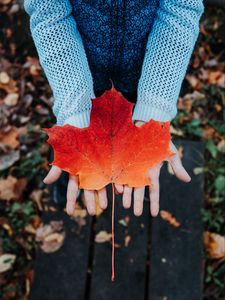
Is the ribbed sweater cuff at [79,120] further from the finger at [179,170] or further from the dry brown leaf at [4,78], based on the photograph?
the dry brown leaf at [4,78]

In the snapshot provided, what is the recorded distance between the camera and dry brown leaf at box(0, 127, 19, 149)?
2045 millimetres

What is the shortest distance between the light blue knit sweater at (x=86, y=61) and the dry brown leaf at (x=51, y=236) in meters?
0.64

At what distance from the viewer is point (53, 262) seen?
167 cm

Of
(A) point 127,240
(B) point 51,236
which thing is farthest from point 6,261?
(A) point 127,240

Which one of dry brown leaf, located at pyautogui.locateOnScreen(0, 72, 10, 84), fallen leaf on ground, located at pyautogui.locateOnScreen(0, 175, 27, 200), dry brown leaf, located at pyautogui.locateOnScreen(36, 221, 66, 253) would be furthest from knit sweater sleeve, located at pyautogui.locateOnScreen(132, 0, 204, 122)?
dry brown leaf, located at pyautogui.locateOnScreen(0, 72, 10, 84)

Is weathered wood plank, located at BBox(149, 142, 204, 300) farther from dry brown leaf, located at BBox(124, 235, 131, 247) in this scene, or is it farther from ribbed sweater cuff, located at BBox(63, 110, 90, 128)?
ribbed sweater cuff, located at BBox(63, 110, 90, 128)

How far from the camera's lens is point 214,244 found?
181 cm

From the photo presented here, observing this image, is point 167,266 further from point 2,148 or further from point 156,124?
point 2,148

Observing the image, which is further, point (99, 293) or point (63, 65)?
point (99, 293)

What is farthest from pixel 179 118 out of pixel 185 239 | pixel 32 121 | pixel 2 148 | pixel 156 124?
pixel 156 124

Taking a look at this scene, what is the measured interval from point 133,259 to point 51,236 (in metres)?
0.39

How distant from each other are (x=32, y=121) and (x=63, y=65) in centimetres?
91

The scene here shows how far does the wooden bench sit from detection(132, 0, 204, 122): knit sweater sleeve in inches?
24.9

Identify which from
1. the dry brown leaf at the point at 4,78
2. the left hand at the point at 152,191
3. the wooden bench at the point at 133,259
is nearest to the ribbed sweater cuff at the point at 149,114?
the left hand at the point at 152,191
